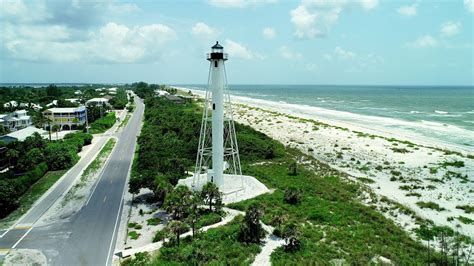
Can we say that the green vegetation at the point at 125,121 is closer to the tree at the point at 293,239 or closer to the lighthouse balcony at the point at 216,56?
the lighthouse balcony at the point at 216,56

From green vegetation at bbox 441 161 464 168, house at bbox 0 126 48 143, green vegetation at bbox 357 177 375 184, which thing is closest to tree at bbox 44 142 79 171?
house at bbox 0 126 48 143

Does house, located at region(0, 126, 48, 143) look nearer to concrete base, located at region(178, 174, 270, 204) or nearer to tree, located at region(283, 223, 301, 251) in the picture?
concrete base, located at region(178, 174, 270, 204)

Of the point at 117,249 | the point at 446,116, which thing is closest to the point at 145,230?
the point at 117,249

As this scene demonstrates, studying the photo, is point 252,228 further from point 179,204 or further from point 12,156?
point 12,156

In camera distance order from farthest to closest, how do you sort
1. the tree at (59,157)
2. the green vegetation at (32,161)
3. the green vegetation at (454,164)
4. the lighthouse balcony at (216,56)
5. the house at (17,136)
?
the house at (17,136) < the tree at (59,157) < the green vegetation at (454,164) < the green vegetation at (32,161) < the lighthouse balcony at (216,56)

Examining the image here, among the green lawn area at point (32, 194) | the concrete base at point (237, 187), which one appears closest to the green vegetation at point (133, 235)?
the concrete base at point (237, 187)

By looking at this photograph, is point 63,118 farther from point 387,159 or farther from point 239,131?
point 387,159
